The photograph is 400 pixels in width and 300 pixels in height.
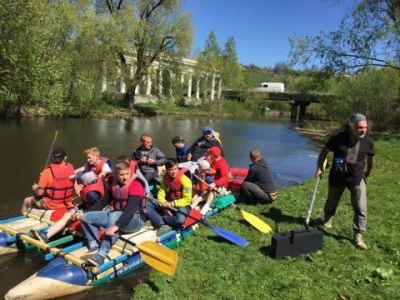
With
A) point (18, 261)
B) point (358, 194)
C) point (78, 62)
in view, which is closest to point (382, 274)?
point (358, 194)

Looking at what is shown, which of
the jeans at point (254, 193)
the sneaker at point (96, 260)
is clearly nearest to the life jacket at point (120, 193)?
the sneaker at point (96, 260)

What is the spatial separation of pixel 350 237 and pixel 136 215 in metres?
3.48

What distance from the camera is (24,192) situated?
9.89m

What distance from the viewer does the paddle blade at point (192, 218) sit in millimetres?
6357

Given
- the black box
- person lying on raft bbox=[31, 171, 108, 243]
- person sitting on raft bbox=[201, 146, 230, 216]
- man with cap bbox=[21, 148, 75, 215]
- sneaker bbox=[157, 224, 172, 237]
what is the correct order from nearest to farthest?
the black box, person lying on raft bbox=[31, 171, 108, 243], sneaker bbox=[157, 224, 172, 237], man with cap bbox=[21, 148, 75, 215], person sitting on raft bbox=[201, 146, 230, 216]

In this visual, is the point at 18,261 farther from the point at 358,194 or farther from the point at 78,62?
the point at 78,62

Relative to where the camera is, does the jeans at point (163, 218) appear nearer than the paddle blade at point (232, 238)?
No

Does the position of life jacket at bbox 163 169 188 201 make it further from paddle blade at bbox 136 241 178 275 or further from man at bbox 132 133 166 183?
man at bbox 132 133 166 183

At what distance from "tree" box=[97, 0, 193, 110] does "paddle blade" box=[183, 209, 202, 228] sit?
89.2 ft

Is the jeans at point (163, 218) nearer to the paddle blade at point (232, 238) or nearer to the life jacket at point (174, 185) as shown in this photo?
the life jacket at point (174, 185)

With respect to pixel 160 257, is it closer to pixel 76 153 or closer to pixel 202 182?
pixel 202 182

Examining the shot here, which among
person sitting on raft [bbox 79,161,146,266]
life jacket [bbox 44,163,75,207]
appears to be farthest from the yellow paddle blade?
life jacket [bbox 44,163,75,207]

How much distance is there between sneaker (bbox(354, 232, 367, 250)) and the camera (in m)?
5.67

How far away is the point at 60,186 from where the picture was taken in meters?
6.71
